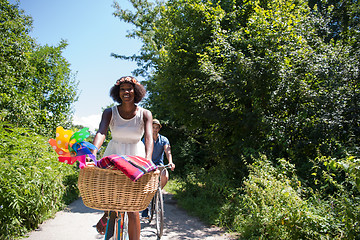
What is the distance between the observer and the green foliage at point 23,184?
396 centimetres

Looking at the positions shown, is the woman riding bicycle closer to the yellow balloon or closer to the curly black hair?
the curly black hair

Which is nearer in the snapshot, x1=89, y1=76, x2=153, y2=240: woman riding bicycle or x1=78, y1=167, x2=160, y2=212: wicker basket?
x1=78, y1=167, x2=160, y2=212: wicker basket

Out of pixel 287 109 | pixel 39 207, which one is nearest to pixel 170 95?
pixel 287 109

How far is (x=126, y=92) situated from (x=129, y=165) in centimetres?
103

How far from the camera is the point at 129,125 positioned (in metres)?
3.09

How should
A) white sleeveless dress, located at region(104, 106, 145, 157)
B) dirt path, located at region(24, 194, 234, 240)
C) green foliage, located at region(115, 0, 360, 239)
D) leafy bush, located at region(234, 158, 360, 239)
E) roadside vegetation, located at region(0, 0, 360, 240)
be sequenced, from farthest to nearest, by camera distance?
dirt path, located at region(24, 194, 234, 240) → green foliage, located at region(115, 0, 360, 239) → roadside vegetation, located at region(0, 0, 360, 240) → leafy bush, located at region(234, 158, 360, 239) → white sleeveless dress, located at region(104, 106, 145, 157)

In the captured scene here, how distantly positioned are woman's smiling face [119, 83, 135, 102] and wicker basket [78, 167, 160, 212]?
3.25 feet

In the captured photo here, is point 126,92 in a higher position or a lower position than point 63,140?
higher

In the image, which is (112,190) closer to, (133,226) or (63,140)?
(63,140)

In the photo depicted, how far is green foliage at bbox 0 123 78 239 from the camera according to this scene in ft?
13.0

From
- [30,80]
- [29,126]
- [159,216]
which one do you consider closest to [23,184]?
[159,216]

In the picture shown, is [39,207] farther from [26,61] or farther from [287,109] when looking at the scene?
[287,109]

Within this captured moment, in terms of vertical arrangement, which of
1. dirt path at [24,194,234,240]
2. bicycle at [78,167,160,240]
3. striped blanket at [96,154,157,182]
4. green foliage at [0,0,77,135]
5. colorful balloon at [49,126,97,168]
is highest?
green foliage at [0,0,77,135]

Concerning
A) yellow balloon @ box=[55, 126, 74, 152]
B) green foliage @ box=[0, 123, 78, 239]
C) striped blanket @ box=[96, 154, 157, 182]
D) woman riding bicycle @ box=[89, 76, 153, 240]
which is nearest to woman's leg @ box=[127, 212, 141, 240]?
woman riding bicycle @ box=[89, 76, 153, 240]
